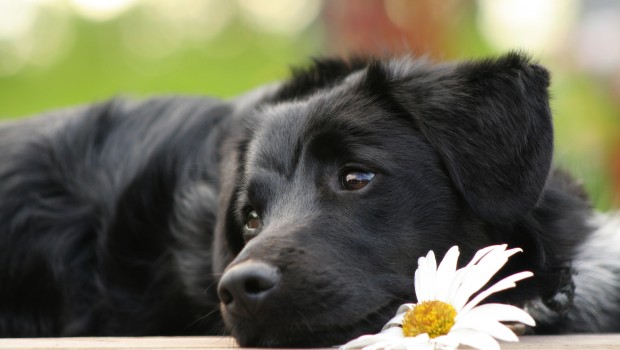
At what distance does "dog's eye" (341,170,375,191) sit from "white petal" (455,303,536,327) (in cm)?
71

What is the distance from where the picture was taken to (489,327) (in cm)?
199

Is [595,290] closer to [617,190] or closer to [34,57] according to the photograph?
[617,190]

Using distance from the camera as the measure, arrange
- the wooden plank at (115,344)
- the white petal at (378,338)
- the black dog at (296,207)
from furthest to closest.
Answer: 1. the black dog at (296,207)
2. the wooden plank at (115,344)
3. the white petal at (378,338)

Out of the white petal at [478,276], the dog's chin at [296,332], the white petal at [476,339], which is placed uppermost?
the white petal at [478,276]

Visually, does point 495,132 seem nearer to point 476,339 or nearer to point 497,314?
point 497,314

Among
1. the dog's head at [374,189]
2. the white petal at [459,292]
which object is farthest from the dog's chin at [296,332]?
the white petal at [459,292]

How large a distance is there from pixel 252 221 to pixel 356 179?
0.48m

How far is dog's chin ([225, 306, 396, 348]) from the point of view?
2.37 m

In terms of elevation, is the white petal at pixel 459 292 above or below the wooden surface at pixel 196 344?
above

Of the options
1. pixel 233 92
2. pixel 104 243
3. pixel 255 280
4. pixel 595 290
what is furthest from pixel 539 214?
pixel 233 92

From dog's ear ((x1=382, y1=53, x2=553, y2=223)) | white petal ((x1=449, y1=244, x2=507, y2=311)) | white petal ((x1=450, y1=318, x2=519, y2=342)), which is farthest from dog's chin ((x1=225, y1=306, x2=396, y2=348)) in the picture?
dog's ear ((x1=382, y1=53, x2=553, y2=223))

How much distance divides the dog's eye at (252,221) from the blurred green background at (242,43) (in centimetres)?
760

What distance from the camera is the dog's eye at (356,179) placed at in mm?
2744

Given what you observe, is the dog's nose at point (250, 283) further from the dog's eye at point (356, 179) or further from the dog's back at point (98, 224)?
the dog's back at point (98, 224)
